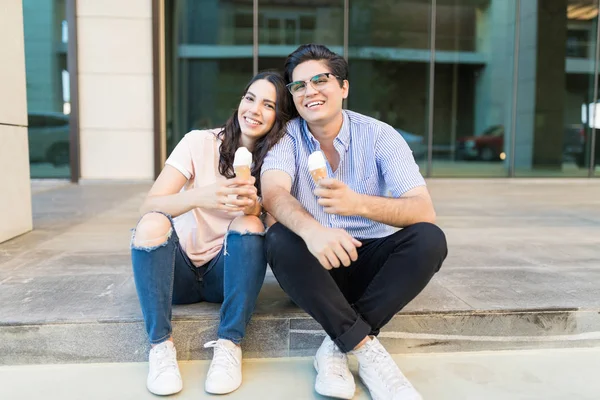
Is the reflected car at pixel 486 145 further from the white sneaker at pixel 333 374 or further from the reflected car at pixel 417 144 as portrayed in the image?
the white sneaker at pixel 333 374

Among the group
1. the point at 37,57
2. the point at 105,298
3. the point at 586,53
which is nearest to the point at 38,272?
the point at 105,298

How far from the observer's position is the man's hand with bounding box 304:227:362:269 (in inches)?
78.4

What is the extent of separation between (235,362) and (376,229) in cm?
89

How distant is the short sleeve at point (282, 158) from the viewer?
93.5 inches

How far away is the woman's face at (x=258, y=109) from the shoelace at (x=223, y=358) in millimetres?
988

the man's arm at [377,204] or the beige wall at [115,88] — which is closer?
the man's arm at [377,204]

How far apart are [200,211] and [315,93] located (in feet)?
2.62

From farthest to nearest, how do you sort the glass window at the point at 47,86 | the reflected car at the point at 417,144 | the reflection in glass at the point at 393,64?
the reflected car at the point at 417,144 → the reflection in glass at the point at 393,64 → the glass window at the point at 47,86

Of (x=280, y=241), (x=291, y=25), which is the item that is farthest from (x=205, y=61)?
(x=280, y=241)

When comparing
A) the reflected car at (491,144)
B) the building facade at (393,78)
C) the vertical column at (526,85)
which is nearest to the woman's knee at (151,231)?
the building facade at (393,78)

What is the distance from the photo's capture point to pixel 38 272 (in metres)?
3.26

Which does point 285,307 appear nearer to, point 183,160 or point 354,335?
point 354,335

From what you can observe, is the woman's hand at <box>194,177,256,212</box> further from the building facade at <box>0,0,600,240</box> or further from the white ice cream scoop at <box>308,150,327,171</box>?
the building facade at <box>0,0,600,240</box>

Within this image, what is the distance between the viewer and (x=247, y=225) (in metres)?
2.23
